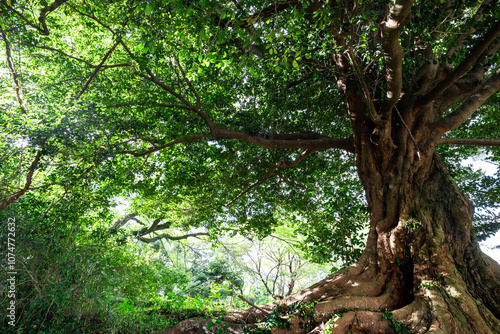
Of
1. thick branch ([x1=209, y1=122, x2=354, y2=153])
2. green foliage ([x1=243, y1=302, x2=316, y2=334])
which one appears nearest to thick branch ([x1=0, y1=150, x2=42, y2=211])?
thick branch ([x1=209, y1=122, x2=354, y2=153])

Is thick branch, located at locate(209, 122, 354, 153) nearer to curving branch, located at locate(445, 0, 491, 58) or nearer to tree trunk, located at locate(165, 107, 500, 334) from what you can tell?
tree trunk, located at locate(165, 107, 500, 334)

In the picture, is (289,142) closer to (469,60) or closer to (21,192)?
(469,60)

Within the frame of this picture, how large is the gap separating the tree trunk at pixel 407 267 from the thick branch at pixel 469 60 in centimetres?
70

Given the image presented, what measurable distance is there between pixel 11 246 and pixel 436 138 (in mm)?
7352

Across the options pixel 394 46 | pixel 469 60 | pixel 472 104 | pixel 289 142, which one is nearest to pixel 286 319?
pixel 289 142

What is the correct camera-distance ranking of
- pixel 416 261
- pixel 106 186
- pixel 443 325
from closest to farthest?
pixel 443 325, pixel 416 261, pixel 106 186

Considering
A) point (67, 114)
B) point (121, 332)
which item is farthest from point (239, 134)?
point (121, 332)

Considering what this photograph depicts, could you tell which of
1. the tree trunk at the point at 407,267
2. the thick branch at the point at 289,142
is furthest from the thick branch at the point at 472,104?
the thick branch at the point at 289,142

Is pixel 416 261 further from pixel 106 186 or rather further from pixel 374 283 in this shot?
pixel 106 186

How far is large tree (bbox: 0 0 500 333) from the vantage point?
3574mm

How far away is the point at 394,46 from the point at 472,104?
2.63 metres

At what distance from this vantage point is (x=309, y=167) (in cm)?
786

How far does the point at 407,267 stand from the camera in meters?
4.20

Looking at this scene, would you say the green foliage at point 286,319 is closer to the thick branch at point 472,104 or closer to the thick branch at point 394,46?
the thick branch at point 394,46
